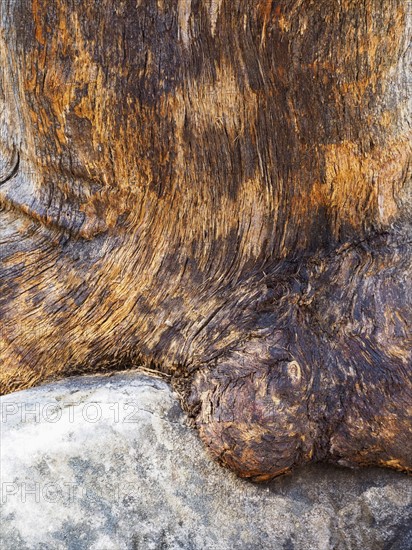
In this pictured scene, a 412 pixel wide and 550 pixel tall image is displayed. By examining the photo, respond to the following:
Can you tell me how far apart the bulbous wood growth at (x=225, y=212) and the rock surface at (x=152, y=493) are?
0.30 ft

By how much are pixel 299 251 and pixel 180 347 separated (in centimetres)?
52

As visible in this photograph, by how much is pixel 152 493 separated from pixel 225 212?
93 centimetres

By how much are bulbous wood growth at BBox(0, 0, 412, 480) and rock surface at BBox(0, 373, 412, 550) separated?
9 centimetres

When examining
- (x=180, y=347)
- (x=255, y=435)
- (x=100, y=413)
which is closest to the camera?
(x=255, y=435)

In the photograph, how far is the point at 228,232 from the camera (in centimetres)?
203

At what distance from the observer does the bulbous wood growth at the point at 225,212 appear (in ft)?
5.74

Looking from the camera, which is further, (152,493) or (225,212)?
(225,212)

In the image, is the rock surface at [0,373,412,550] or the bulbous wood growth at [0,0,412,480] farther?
the bulbous wood growth at [0,0,412,480]

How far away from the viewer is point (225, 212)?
202 cm

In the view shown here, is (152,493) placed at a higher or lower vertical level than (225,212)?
lower

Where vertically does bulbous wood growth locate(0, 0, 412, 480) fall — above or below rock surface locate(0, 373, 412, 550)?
above

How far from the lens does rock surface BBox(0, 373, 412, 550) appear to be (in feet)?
5.36

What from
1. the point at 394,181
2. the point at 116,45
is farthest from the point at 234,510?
the point at 116,45

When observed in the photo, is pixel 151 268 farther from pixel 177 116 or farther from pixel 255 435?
pixel 255 435
